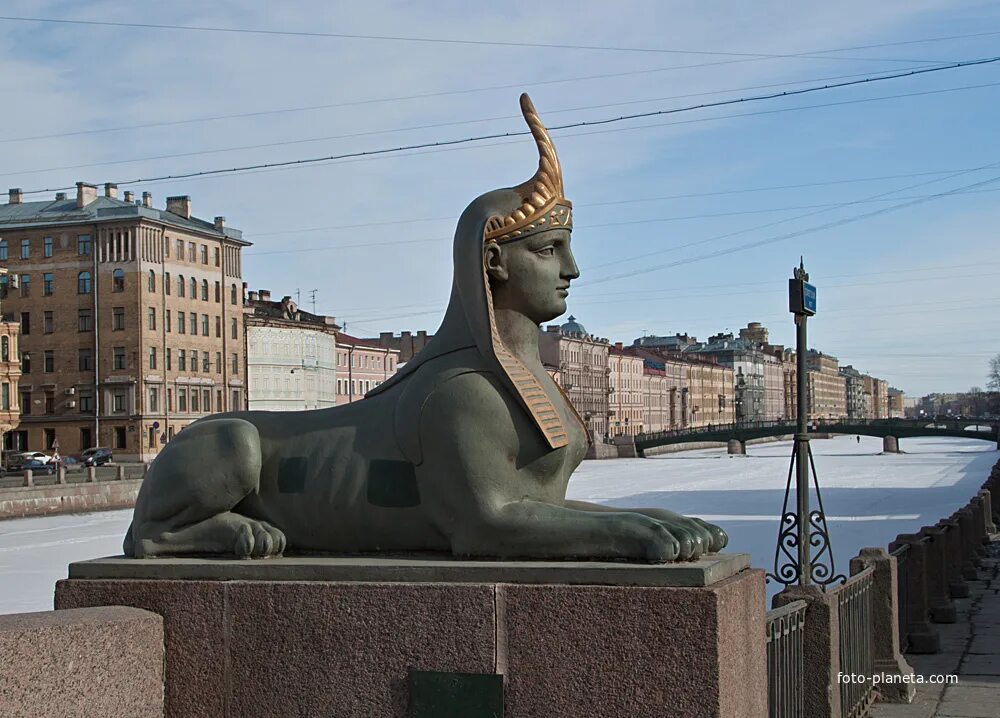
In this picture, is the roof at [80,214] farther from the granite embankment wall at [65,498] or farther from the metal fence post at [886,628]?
the metal fence post at [886,628]

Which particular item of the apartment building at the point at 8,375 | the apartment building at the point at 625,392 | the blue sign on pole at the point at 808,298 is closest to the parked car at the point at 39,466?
the apartment building at the point at 8,375

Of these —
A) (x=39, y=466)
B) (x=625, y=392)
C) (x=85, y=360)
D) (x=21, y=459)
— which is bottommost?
(x=39, y=466)

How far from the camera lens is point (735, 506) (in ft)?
103

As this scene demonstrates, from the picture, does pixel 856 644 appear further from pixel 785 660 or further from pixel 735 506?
pixel 735 506

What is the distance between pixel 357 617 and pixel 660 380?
12486 cm

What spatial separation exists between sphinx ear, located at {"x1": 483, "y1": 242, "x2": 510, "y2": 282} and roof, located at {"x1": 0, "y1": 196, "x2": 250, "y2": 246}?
55.9 metres

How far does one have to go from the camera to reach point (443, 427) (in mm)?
3895

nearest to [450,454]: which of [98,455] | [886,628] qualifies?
[886,628]

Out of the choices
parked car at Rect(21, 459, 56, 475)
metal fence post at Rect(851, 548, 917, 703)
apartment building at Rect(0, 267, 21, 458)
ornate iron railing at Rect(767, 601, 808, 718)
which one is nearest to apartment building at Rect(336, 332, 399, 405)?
parked car at Rect(21, 459, 56, 475)

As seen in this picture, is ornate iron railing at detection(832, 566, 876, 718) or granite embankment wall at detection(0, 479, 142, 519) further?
granite embankment wall at detection(0, 479, 142, 519)

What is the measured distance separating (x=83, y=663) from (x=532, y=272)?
1.77 m

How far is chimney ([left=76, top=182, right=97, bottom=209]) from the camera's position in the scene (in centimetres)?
5948

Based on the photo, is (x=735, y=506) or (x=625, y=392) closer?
(x=735, y=506)

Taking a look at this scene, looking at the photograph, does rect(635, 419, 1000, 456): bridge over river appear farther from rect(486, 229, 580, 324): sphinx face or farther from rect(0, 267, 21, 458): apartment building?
rect(486, 229, 580, 324): sphinx face
